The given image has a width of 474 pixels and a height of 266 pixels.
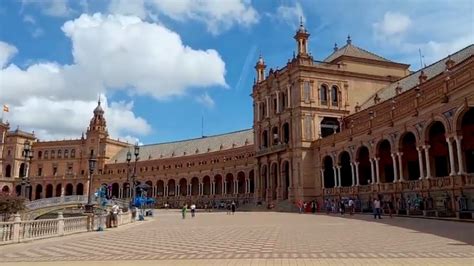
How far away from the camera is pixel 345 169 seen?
4781cm

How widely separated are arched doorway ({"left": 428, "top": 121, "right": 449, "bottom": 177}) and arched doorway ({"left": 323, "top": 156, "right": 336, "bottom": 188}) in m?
16.4

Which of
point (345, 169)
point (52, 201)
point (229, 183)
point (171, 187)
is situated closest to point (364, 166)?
point (345, 169)

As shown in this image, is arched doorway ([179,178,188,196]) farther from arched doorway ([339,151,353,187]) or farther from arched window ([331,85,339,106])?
arched doorway ([339,151,353,187])

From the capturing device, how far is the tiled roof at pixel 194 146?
88.6 metres

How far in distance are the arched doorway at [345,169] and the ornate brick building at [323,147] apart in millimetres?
157

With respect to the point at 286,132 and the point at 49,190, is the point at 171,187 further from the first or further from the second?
the point at 286,132

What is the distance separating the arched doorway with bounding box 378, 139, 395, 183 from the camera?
39822 mm

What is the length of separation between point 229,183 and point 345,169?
130ft

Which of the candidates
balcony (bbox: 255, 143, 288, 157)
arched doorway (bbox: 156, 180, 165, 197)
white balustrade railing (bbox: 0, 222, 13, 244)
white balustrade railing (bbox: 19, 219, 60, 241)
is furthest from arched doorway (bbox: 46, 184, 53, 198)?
white balustrade railing (bbox: 0, 222, 13, 244)

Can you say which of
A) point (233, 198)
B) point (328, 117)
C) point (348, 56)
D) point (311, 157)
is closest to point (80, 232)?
point (311, 157)

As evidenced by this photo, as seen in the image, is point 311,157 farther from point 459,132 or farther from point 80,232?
point 80,232

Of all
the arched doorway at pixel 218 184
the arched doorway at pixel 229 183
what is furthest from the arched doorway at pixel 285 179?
the arched doorway at pixel 218 184

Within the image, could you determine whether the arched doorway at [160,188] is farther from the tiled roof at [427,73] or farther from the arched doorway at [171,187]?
the tiled roof at [427,73]

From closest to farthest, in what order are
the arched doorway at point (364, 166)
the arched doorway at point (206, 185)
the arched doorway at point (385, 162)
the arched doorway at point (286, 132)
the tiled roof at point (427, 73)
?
1. the arched doorway at point (385, 162)
2. the tiled roof at point (427, 73)
3. the arched doorway at point (364, 166)
4. the arched doorway at point (286, 132)
5. the arched doorway at point (206, 185)
